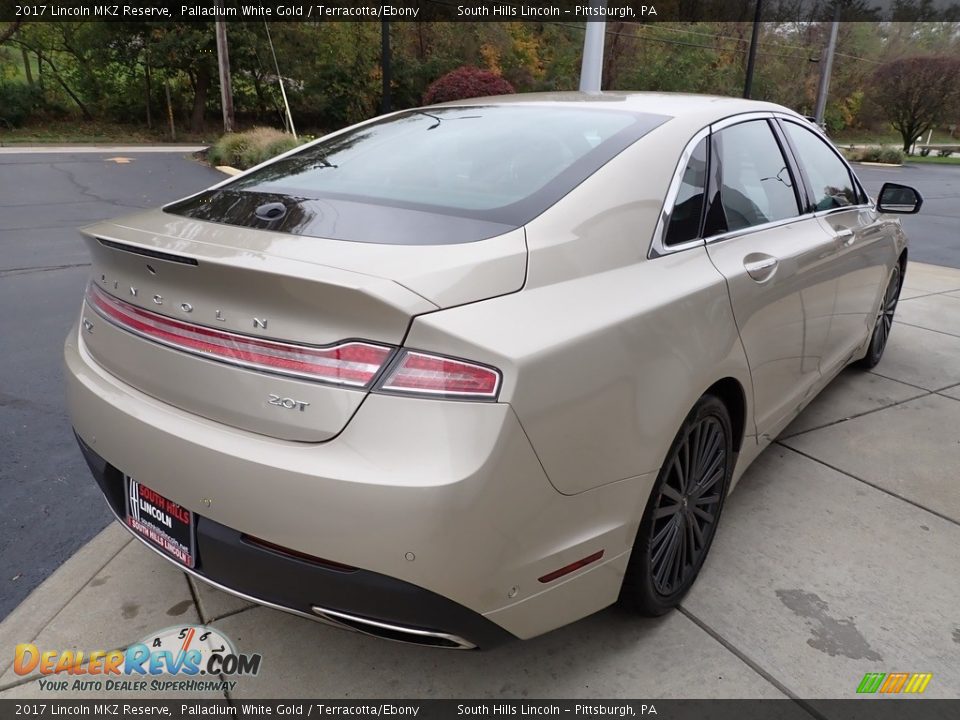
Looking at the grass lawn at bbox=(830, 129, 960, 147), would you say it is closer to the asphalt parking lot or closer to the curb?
the asphalt parking lot

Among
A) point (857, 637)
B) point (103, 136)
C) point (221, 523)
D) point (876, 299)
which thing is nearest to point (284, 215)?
point (221, 523)

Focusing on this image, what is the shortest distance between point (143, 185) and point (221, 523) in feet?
44.7

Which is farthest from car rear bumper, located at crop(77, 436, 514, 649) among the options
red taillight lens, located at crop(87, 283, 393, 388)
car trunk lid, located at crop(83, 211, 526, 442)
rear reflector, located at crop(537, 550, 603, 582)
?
red taillight lens, located at crop(87, 283, 393, 388)

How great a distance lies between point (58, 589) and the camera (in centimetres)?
244

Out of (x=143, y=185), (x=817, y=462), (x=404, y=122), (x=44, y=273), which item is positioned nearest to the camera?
(x=404, y=122)

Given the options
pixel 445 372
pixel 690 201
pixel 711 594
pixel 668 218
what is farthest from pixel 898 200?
pixel 445 372

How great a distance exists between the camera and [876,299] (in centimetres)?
416

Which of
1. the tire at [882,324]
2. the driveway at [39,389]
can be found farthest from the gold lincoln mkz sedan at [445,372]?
the tire at [882,324]

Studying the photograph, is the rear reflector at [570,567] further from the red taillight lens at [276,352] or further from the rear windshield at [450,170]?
the rear windshield at [450,170]

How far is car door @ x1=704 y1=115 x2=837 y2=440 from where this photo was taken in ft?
7.98

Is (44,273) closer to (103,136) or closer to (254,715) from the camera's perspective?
(254,715)

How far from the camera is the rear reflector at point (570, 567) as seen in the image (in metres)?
1.74

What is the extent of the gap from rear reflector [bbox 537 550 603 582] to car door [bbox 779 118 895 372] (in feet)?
6.77

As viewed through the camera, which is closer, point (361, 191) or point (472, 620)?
point (472, 620)
